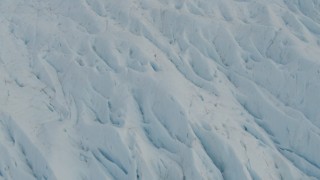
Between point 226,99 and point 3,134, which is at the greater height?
point 226,99

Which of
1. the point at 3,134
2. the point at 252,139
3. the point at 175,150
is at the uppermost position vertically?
the point at 252,139

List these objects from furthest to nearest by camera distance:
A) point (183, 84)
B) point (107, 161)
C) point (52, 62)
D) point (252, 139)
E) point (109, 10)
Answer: point (109, 10), point (52, 62), point (183, 84), point (252, 139), point (107, 161)

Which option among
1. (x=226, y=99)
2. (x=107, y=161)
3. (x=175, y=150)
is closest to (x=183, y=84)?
(x=226, y=99)

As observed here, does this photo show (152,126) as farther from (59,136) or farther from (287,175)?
(287,175)

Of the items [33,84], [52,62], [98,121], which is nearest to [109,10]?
[52,62]

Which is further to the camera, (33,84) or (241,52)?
(241,52)

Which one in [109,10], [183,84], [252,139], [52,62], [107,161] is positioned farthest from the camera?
[109,10]
